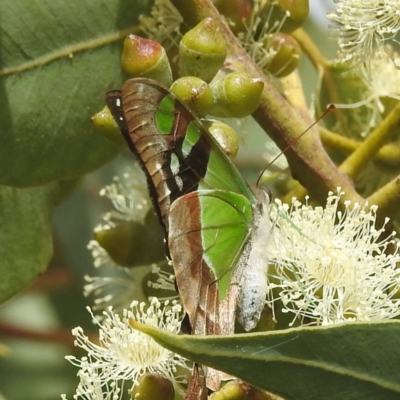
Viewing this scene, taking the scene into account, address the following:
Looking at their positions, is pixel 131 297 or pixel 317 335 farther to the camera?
pixel 131 297

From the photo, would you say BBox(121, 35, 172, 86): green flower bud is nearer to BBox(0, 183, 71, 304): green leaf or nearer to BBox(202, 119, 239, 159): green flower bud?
BBox(202, 119, 239, 159): green flower bud

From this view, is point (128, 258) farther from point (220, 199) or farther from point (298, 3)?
point (298, 3)

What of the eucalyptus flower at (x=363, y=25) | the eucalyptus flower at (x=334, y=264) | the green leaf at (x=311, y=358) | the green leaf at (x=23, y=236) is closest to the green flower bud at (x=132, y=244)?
the green leaf at (x=23, y=236)

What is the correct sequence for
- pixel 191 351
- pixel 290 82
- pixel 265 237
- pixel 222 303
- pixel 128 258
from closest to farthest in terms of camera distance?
pixel 191 351, pixel 222 303, pixel 265 237, pixel 128 258, pixel 290 82

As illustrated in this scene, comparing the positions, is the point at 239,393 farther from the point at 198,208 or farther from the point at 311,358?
the point at 198,208

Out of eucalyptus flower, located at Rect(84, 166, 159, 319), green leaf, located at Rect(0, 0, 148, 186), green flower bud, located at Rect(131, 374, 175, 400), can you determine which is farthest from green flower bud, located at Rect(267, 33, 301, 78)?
green flower bud, located at Rect(131, 374, 175, 400)

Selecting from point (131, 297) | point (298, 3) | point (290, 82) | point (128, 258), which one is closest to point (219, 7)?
point (298, 3)

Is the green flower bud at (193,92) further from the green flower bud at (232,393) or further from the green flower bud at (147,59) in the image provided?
the green flower bud at (232,393)
